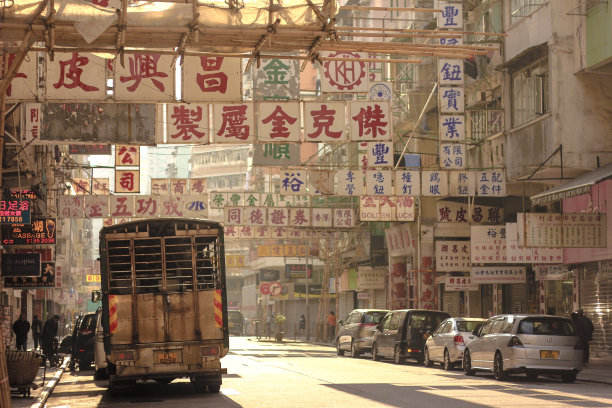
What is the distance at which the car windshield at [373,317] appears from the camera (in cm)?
3972

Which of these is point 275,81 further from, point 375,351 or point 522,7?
point 375,351

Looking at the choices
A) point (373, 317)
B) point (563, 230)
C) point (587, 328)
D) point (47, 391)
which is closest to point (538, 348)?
point (587, 328)

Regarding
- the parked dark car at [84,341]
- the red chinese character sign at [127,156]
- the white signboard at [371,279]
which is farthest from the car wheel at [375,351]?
the white signboard at [371,279]

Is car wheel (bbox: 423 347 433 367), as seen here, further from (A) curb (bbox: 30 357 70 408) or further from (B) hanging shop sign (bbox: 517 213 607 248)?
(A) curb (bbox: 30 357 70 408)

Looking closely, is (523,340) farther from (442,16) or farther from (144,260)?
(442,16)

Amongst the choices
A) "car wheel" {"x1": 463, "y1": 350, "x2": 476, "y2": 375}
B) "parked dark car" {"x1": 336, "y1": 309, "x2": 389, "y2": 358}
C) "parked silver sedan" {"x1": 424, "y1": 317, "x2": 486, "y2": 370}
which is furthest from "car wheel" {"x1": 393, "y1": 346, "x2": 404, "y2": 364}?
"car wheel" {"x1": 463, "y1": 350, "x2": 476, "y2": 375}

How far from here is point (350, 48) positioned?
1388 cm

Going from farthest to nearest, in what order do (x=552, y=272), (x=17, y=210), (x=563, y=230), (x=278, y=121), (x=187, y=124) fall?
(x=552, y=272)
(x=563, y=230)
(x=17, y=210)
(x=278, y=121)
(x=187, y=124)

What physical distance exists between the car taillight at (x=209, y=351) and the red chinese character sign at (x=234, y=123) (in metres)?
6.85

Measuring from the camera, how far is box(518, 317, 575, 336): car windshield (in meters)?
23.6

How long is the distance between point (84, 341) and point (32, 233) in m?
3.70

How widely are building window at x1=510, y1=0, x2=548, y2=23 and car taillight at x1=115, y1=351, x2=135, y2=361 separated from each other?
62.6 ft

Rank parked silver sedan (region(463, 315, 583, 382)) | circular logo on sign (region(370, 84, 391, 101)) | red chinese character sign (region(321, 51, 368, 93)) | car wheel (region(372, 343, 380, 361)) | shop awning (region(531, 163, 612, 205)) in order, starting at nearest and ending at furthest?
parked silver sedan (region(463, 315, 583, 382)) < red chinese character sign (region(321, 51, 368, 93)) < shop awning (region(531, 163, 612, 205)) < circular logo on sign (region(370, 84, 391, 101)) < car wheel (region(372, 343, 380, 361))

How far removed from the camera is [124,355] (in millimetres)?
19422
